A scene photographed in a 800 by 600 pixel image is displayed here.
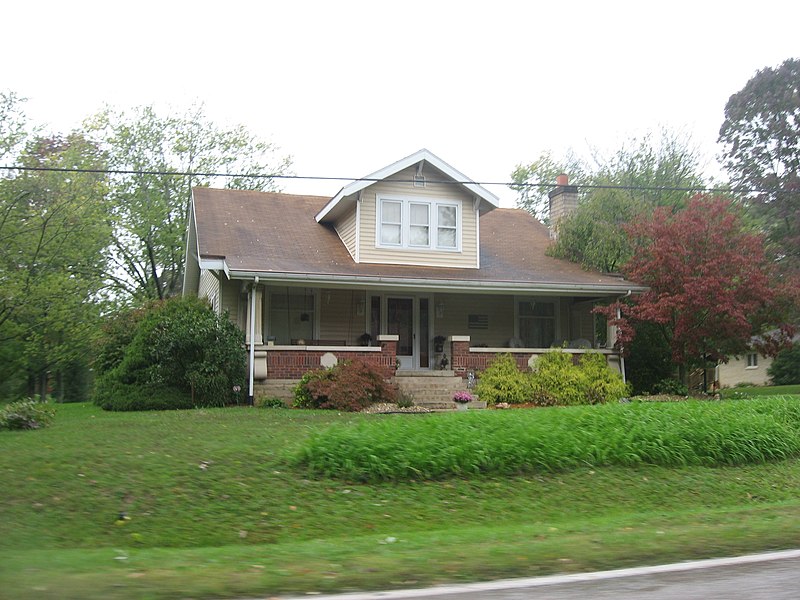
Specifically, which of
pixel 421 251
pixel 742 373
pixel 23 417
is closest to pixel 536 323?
pixel 421 251

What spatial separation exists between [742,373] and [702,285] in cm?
2997

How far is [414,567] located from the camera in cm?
A: 634

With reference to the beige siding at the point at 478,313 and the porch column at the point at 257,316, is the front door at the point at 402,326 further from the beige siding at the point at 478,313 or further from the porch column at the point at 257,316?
the porch column at the point at 257,316

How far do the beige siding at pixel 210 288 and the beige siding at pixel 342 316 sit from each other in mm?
2828

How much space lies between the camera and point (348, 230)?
896 inches

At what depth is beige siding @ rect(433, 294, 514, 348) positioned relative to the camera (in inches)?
910

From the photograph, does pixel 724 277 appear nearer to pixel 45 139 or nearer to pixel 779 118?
pixel 779 118

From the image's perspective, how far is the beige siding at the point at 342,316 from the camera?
21969 mm

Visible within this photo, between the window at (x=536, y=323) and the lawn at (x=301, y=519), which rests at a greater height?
the window at (x=536, y=323)

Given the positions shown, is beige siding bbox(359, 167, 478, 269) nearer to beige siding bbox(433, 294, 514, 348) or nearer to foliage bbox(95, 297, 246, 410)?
beige siding bbox(433, 294, 514, 348)

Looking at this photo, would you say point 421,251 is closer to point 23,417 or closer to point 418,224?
point 418,224

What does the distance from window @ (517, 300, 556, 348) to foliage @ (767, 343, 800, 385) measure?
21.3 m

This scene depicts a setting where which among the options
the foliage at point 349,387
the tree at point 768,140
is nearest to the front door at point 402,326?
the foliage at point 349,387

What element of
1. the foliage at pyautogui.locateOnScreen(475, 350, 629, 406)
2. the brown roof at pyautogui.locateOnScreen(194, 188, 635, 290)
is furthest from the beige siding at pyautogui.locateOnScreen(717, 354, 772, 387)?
the foliage at pyautogui.locateOnScreen(475, 350, 629, 406)
